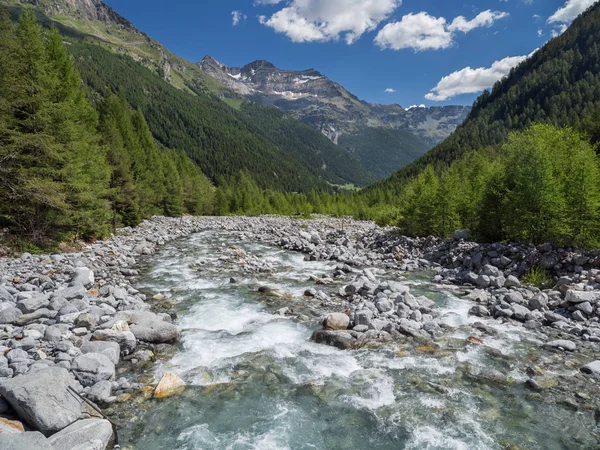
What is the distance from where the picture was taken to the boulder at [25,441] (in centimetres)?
513

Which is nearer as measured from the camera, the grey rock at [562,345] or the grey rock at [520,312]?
the grey rock at [562,345]

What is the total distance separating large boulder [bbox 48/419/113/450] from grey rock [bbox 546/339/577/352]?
39.9 ft

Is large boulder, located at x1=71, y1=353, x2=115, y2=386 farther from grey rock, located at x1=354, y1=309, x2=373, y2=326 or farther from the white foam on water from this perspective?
grey rock, located at x1=354, y1=309, x2=373, y2=326

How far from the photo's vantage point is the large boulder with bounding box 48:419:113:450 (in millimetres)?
5445

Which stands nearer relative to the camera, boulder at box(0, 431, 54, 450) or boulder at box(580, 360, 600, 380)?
boulder at box(0, 431, 54, 450)

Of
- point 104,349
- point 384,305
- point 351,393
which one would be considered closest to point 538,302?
point 384,305

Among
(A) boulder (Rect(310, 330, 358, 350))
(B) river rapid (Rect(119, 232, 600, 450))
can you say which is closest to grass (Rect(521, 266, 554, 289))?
(B) river rapid (Rect(119, 232, 600, 450))

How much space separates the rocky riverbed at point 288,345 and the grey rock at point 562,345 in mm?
32

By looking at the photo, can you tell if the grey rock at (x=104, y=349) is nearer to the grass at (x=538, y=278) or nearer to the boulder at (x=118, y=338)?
the boulder at (x=118, y=338)

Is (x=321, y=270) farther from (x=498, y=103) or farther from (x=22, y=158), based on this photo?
(x=498, y=103)

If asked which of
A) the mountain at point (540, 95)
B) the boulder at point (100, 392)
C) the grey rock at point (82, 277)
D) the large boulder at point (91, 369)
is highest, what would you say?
the mountain at point (540, 95)

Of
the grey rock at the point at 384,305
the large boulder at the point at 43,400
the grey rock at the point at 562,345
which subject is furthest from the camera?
the grey rock at the point at 384,305

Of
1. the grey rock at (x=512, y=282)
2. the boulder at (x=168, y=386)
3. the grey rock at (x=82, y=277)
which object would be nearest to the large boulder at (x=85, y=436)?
the boulder at (x=168, y=386)

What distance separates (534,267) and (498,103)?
15214 cm
